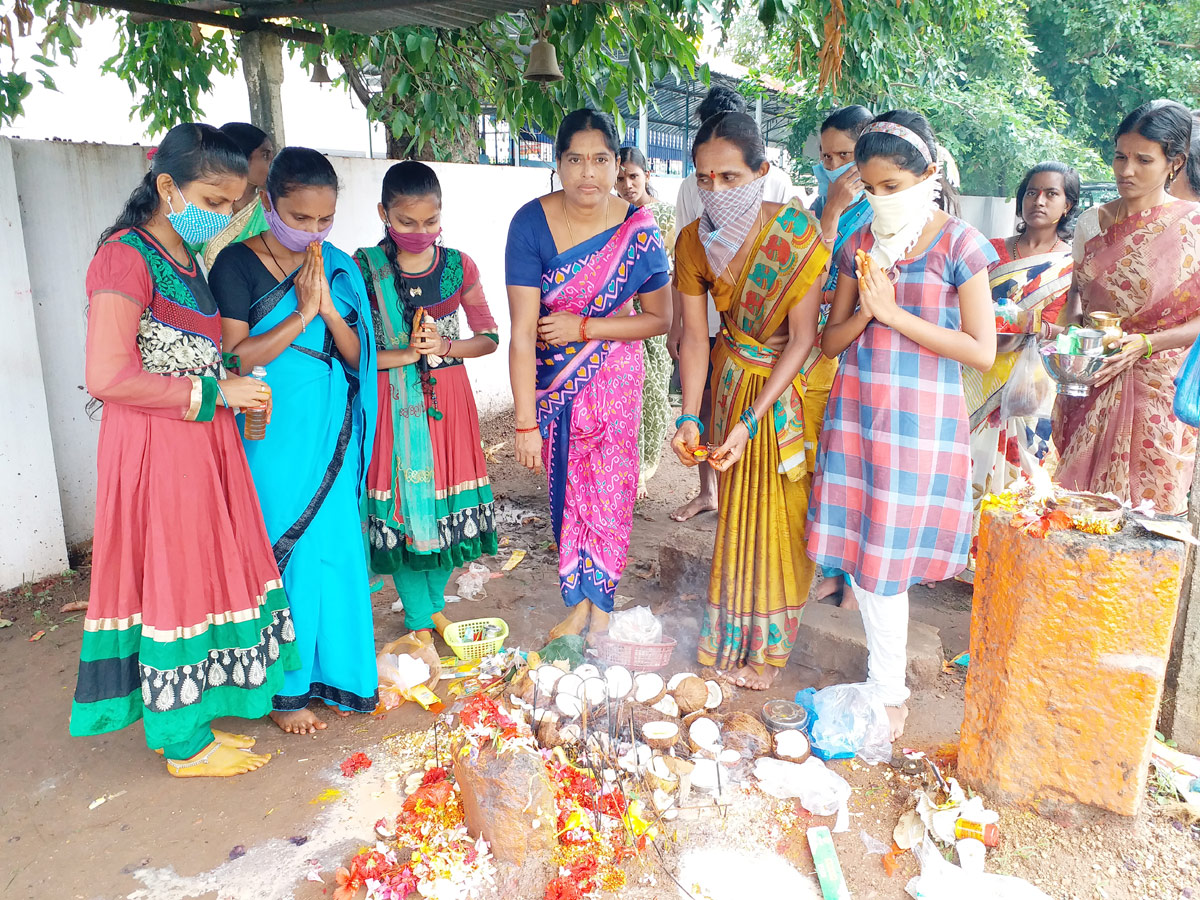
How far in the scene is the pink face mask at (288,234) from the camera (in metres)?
2.93

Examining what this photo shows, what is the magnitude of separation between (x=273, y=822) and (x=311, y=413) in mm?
1348

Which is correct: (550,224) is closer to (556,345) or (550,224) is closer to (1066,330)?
(556,345)

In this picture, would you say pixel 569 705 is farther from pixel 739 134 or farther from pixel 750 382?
pixel 739 134

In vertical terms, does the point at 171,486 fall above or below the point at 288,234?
below

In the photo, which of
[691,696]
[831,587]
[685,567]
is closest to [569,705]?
[691,696]

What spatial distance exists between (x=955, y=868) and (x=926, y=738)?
0.78 meters

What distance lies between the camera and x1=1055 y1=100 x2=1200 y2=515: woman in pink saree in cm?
327

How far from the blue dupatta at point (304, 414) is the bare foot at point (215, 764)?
68cm

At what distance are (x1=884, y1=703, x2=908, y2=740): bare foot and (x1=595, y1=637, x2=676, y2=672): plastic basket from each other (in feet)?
2.99

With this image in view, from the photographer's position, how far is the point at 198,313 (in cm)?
271

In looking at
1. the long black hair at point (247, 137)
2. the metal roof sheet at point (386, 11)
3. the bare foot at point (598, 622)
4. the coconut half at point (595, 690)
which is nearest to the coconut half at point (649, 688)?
the coconut half at point (595, 690)

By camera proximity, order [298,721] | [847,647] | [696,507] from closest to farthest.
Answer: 1. [298,721]
2. [847,647]
3. [696,507]

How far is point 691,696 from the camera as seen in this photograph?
3160 millimetres

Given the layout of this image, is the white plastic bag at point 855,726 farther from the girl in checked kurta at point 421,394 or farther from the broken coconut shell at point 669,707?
the girl in checked kurta at point 421,394
